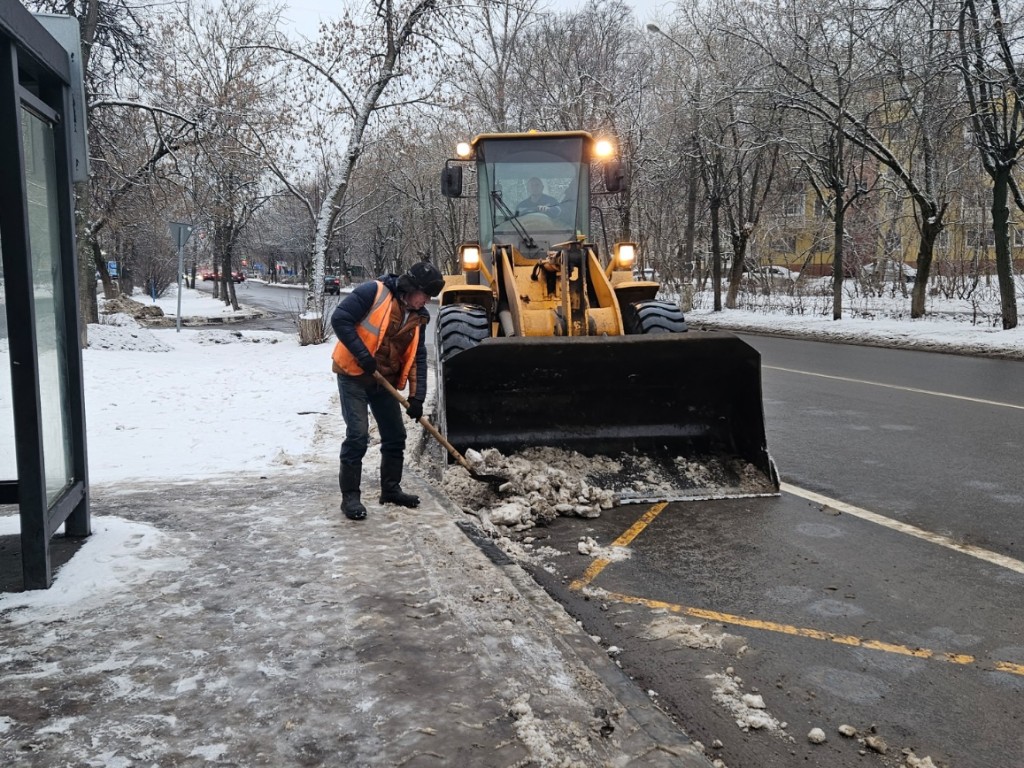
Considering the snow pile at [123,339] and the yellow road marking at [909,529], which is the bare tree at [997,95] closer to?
the yellow road marking at [909,529]

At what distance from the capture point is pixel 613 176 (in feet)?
28.7

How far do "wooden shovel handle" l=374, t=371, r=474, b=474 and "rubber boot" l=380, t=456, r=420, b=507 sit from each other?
11.9 inches

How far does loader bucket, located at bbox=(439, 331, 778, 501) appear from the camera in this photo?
623 cm

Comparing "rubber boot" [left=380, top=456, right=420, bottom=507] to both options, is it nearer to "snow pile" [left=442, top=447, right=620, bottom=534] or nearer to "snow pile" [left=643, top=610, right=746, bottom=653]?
"snow pile" [left=442, top=447, right=620, bottom=534]

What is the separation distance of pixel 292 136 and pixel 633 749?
756 inches

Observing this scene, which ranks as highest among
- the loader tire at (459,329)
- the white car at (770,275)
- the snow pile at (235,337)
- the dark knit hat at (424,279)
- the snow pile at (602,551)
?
the white car at (770,275)

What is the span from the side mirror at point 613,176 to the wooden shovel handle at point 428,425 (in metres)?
3.84

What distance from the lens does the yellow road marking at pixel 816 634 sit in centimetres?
341

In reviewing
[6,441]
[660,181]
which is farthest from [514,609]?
[660,181]

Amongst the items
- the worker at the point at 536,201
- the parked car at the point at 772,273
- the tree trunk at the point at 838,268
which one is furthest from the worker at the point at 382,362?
the parked car at the point at 772,273

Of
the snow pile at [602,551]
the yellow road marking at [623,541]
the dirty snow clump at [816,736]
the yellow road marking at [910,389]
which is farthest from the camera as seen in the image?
the yellow road marking at [910,389]

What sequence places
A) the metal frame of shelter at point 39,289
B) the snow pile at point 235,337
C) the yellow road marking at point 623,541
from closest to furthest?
the metal frame of shelter at point 39,289 → the yellow road marking at point 623,541 → the snow pile at point 235,337

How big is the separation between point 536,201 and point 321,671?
22.0ft

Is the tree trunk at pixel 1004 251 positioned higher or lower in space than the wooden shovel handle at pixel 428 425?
higher
